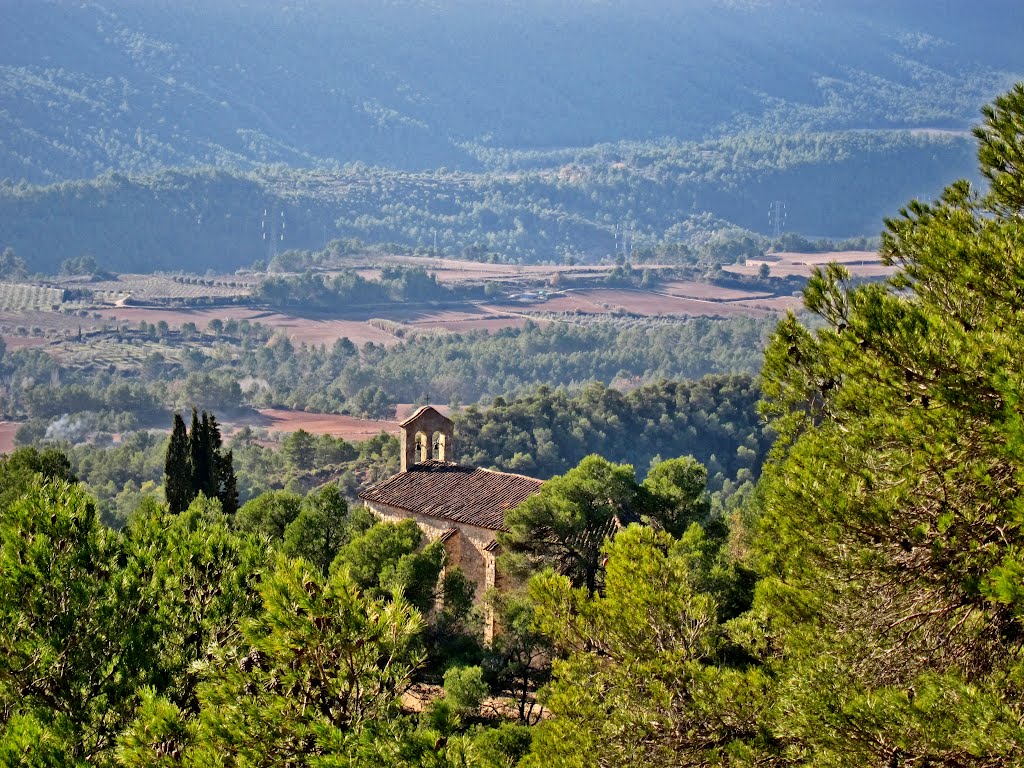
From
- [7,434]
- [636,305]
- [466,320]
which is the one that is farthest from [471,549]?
[636,305]

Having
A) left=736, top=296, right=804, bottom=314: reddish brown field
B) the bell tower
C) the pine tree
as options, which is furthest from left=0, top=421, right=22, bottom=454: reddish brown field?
left=736, top=296, right=804, bottom=314: reddish brown field

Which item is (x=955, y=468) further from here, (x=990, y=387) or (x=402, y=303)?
(x=402, y=303)

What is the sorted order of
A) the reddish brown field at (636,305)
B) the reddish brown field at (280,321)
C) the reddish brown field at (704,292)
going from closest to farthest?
the reddish brown field at (280,321), the reddish brown field at (636,305), the reddish brown field at (704,292)

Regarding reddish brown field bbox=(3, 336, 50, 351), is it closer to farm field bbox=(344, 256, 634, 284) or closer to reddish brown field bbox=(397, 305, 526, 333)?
reddish brown field bbox=(397, 305, 526, 333)

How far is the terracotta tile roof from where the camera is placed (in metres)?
24.1

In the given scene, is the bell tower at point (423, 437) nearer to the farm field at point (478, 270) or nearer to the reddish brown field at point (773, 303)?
the reddish brown field at point (773, 303)

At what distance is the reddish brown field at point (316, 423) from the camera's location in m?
64.2

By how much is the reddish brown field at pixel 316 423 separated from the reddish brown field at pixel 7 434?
31.4 feet

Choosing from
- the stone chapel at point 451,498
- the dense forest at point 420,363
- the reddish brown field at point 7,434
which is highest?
the stone chapel at point 451,498

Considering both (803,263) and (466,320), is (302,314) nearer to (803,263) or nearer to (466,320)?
(466,320)

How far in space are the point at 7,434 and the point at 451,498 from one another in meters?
53.8

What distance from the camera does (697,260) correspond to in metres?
162

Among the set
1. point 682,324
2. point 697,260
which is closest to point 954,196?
point 682,324

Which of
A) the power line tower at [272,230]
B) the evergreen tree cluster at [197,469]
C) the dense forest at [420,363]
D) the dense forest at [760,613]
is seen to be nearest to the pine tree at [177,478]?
the evergreen tree cluster at [197,469]
